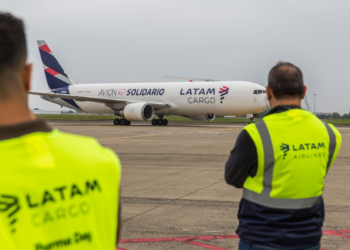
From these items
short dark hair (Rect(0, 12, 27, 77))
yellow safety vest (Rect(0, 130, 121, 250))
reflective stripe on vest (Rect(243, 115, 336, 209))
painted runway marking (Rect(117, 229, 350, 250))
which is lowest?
painted runway marking (Rect(117, 229, 350, 250))

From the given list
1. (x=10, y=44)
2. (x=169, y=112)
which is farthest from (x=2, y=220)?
(x=169, y=112)

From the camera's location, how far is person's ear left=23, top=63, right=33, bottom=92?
1488mm

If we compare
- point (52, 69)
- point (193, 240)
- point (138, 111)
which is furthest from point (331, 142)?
point (52, 69)

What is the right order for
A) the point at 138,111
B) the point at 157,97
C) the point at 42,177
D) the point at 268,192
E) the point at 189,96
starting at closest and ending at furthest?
the point at 42,177 → the point at 268,192 → the point at 138,111 → the point at 189,96 → the point at 157,97

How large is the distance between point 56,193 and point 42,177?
2.6 inches

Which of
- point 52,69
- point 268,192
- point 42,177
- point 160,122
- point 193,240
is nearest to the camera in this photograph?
point 42,177

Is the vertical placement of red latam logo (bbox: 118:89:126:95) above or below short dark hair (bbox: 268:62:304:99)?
below

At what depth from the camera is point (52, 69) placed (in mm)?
40594

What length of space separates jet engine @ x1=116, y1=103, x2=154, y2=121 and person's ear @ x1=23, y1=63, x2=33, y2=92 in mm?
30664

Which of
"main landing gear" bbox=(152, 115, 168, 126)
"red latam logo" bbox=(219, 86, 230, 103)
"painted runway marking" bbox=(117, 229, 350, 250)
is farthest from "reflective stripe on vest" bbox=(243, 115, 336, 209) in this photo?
"main landing gear" bbox=(152, 115, 168, 126)

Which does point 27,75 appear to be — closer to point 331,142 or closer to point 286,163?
point 286,163

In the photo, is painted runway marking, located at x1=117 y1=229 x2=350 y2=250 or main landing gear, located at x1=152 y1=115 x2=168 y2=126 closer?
painted runway marking, located at x1=117 y1=229 x2=350 y2=250

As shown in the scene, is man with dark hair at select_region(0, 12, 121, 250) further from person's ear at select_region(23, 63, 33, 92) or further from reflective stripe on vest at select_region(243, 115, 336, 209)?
reflective stripe on vest at select_region(243, 115, 336, 209)

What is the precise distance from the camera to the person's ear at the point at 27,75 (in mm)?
1488
